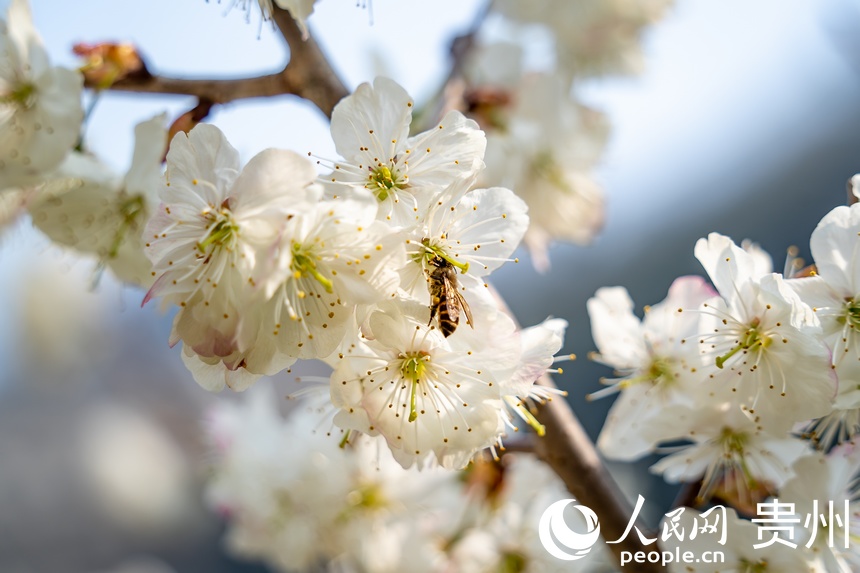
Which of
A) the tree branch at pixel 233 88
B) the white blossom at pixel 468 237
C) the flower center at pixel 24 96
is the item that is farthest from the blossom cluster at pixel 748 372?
the flower center at pixel 24 96

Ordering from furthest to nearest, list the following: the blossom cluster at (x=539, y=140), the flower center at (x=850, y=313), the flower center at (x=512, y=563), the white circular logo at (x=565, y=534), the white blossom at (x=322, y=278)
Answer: the blossom cluster at (x=539, y=140) → the flower center at (x=512, y=563) → the white circular logo at (x=565, y=534) → the flower center at (x=850, y=313) → the white blossom at (x=322, y=278)

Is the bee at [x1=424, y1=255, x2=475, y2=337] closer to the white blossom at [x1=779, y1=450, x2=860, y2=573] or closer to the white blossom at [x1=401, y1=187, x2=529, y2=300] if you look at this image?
the white blossom at [x1=401, y1=187, x2=529, y2=300]

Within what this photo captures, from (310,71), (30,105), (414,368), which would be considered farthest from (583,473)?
(30,105)

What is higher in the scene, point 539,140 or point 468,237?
point 539,140

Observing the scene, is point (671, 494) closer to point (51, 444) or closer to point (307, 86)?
point (307, 86)

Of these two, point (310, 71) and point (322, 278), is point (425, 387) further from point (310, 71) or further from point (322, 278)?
point (310, 71)

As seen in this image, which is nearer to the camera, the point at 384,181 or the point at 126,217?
the point at 384,181

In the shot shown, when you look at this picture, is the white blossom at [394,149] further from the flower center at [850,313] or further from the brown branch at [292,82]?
the flower center at [850,313]
